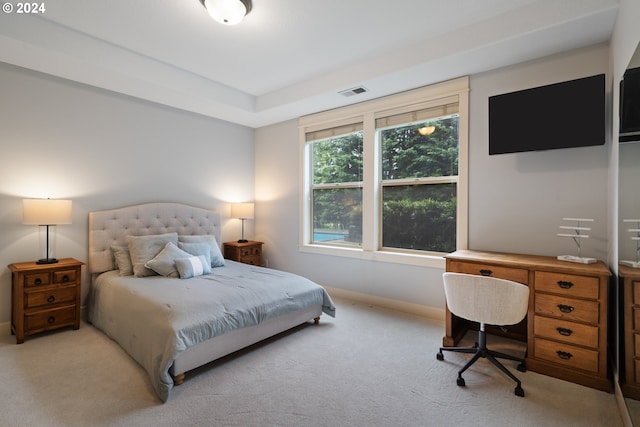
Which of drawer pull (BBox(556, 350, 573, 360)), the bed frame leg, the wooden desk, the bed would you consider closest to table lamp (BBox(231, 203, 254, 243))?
the bed

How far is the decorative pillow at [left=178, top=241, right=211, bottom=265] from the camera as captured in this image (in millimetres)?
3717

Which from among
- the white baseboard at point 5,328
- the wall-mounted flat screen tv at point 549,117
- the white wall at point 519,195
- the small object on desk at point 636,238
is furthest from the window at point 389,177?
the white baseboard at point 5,328

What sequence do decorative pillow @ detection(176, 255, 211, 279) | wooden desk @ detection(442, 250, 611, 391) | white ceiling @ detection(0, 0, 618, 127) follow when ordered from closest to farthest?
wooden desk @ detection(442, 250, 611, 391) → white ceiling @ detection(0, 0, 618, 127) → decorative pillow @ detection(176, 255, 211, 279)

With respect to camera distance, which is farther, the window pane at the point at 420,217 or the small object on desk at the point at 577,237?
the window pane at the point at 420,217

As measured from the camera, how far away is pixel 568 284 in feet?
7.37

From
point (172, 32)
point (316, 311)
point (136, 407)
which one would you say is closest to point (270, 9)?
point (172, 32)

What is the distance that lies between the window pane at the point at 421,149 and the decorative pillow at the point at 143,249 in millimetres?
2887

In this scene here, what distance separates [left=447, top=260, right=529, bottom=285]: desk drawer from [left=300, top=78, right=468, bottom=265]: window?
24.6 inches

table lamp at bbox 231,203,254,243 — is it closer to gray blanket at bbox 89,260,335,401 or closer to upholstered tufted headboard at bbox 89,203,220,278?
upholstered tufted headboard at bbox 89,203,220,278

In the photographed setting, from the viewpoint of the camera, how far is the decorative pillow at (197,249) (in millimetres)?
3717

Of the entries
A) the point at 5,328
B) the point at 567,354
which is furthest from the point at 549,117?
the point at 5,328

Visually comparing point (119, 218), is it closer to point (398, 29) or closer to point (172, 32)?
point (172, 32)

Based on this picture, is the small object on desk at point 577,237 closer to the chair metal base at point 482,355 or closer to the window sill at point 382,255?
the chair metal base at point 482,355

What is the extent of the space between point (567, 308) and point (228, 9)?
3387 mm
